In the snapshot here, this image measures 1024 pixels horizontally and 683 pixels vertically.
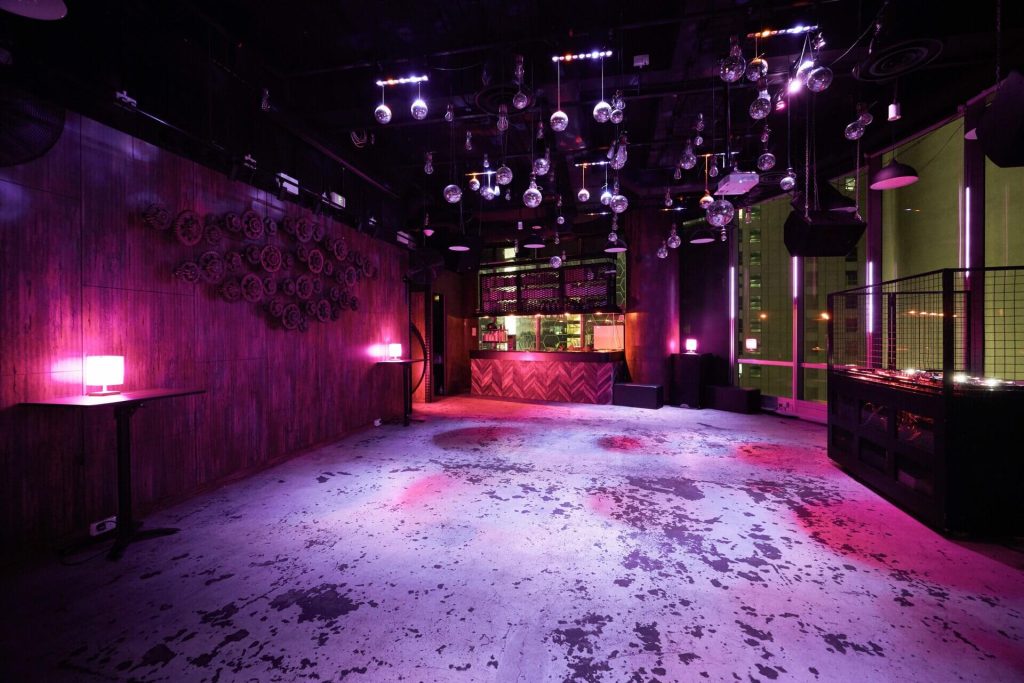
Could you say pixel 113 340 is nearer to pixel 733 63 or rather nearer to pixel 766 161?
pixel 733 63

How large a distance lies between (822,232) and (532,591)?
6.02 m

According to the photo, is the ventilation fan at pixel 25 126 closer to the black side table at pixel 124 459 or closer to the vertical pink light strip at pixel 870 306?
the black side table at pixel 124 459

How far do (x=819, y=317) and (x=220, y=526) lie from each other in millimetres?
11097

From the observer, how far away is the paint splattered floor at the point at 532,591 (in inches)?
70.3

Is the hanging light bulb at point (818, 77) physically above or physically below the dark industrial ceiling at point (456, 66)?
below

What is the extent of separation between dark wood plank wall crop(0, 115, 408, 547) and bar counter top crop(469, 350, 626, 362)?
19.2 feet

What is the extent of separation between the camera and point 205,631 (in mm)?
2014

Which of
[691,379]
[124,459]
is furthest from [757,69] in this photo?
[691,379]

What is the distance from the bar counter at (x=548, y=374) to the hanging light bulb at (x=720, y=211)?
518 centimetres

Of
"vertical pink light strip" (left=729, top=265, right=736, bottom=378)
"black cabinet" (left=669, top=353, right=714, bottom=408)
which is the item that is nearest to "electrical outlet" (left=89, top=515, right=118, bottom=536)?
"black cabinet" (left=669, top=353, right=714, bottom=408)

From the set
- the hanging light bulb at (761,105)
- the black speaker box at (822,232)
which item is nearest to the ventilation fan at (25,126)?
the hanging light bulb at (761,105)

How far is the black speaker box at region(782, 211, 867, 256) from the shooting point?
5168 mm

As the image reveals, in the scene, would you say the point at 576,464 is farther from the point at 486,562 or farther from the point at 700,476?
the point at 486,562

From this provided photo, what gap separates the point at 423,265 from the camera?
7.83 metres
